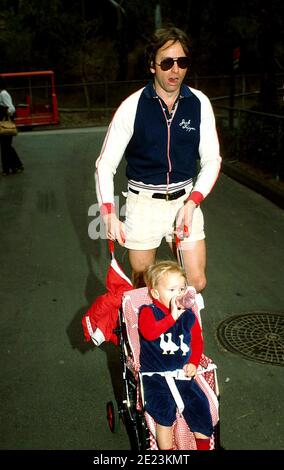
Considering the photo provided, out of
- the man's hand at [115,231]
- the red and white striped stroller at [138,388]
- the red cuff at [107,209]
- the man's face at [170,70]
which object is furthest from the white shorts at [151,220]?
the man's face at [170,70]

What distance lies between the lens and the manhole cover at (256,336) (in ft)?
15.2

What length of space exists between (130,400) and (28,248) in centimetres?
465

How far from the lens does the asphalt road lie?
12.5 ft

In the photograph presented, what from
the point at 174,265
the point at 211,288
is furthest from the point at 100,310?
the point at 211,288

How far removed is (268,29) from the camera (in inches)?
558

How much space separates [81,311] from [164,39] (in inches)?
116

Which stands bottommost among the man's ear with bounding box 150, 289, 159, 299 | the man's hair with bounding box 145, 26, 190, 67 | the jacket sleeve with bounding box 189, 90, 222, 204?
the man's ear with bounding box 150, 289, 159, 299

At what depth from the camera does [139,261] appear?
13.0 ft

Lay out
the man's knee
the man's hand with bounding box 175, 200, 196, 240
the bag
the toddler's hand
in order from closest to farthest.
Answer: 1. the toddler's hand
2. the man's hand with bounding box 175, 200, 196, 240
3. the man's knee
4. the bag

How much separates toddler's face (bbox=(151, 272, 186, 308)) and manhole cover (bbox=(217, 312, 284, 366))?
1.81m

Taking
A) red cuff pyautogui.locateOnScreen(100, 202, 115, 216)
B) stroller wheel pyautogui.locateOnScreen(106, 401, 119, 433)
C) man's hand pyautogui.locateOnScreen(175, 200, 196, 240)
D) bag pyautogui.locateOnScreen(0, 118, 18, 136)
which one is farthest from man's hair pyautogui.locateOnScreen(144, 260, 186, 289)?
bag pyautogui.locateOnScreen(0, 118, 18, 136)

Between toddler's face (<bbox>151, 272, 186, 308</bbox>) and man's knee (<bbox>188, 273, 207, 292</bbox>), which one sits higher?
toddler's face (<bbox>151, 272, 186, 308</bbox>)

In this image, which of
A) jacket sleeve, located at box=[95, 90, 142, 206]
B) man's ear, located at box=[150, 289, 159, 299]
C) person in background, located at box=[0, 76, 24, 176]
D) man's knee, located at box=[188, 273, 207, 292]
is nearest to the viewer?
man's ear, located at box=[150, 289, 159, 299]

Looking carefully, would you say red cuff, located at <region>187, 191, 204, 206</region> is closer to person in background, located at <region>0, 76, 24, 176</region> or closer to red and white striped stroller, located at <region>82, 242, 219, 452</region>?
red and white striped stroller, located at <region>82, 242, 219, 452</region>
